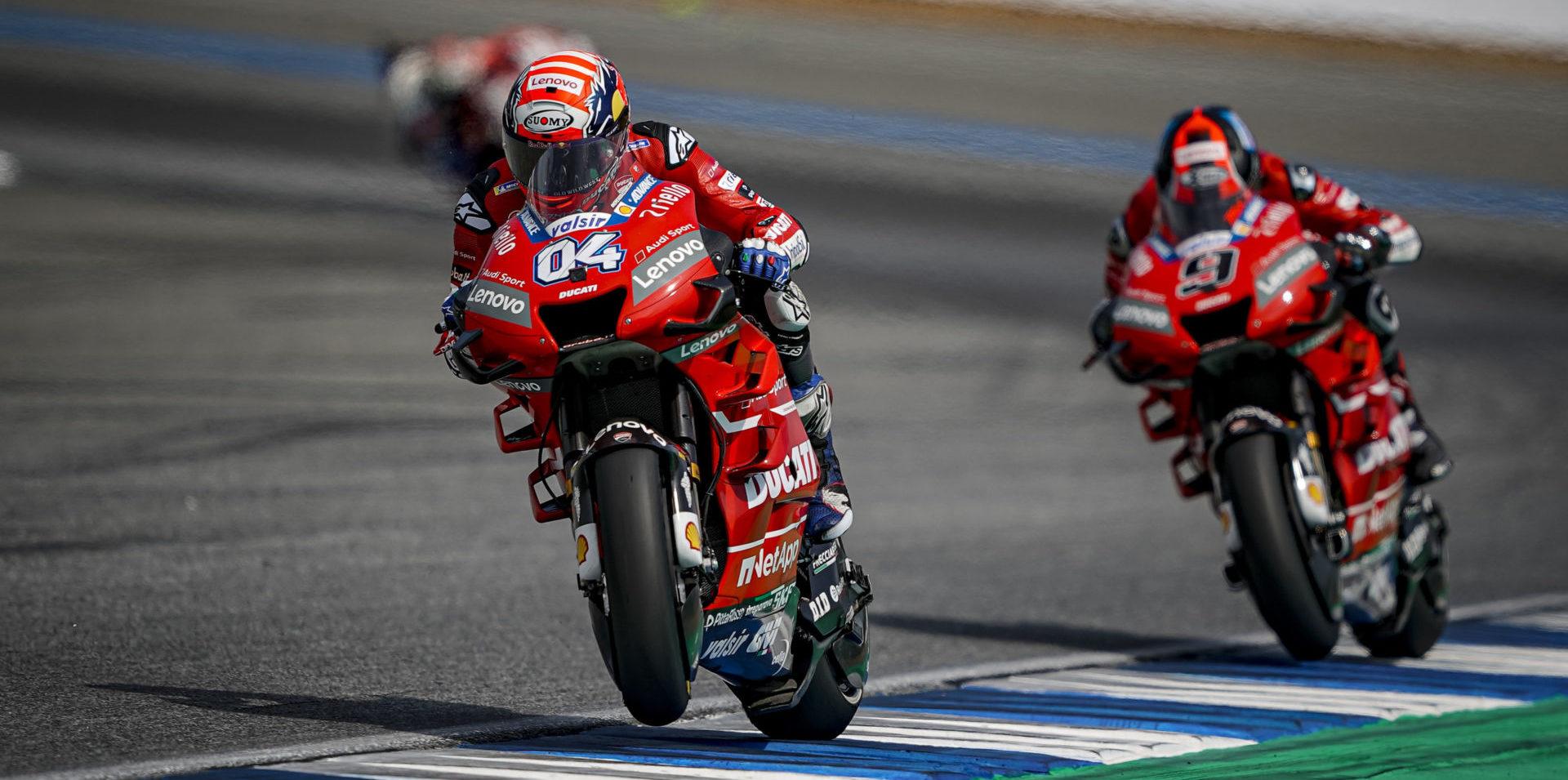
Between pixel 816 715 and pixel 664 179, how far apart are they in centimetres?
145

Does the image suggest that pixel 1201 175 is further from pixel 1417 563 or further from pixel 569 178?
pixel 569 178

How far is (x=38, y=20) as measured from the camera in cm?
1934

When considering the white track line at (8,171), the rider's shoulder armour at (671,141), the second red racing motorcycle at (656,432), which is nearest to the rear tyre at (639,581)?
the second red racing motorcycle at (656,432)

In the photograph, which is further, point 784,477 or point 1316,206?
point 1316,206

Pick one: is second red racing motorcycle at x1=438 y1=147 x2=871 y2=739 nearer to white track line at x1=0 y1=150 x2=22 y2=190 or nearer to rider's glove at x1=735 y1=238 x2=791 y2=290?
rider's glove at x1=735 y1=238 x2=791 y2=290

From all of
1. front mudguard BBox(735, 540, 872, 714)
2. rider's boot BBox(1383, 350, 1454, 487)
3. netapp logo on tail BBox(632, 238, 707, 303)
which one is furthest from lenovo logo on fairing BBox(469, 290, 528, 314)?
rider's boot BBox(1383, 350, 1454, 487)

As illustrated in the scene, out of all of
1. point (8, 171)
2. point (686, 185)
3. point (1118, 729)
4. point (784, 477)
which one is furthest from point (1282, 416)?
point (8, 171)

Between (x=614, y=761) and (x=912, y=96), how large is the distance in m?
15.7

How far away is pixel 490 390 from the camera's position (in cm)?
1174

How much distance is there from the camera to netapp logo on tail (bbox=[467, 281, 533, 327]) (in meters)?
4.24

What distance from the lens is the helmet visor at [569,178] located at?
4461 mm

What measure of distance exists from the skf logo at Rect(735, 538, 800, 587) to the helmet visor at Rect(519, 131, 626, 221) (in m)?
0.92

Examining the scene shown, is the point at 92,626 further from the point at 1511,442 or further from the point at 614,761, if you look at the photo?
the point at 1511,442

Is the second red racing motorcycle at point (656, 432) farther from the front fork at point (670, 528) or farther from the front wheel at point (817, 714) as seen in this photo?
the front wheel at point (817, 714)
